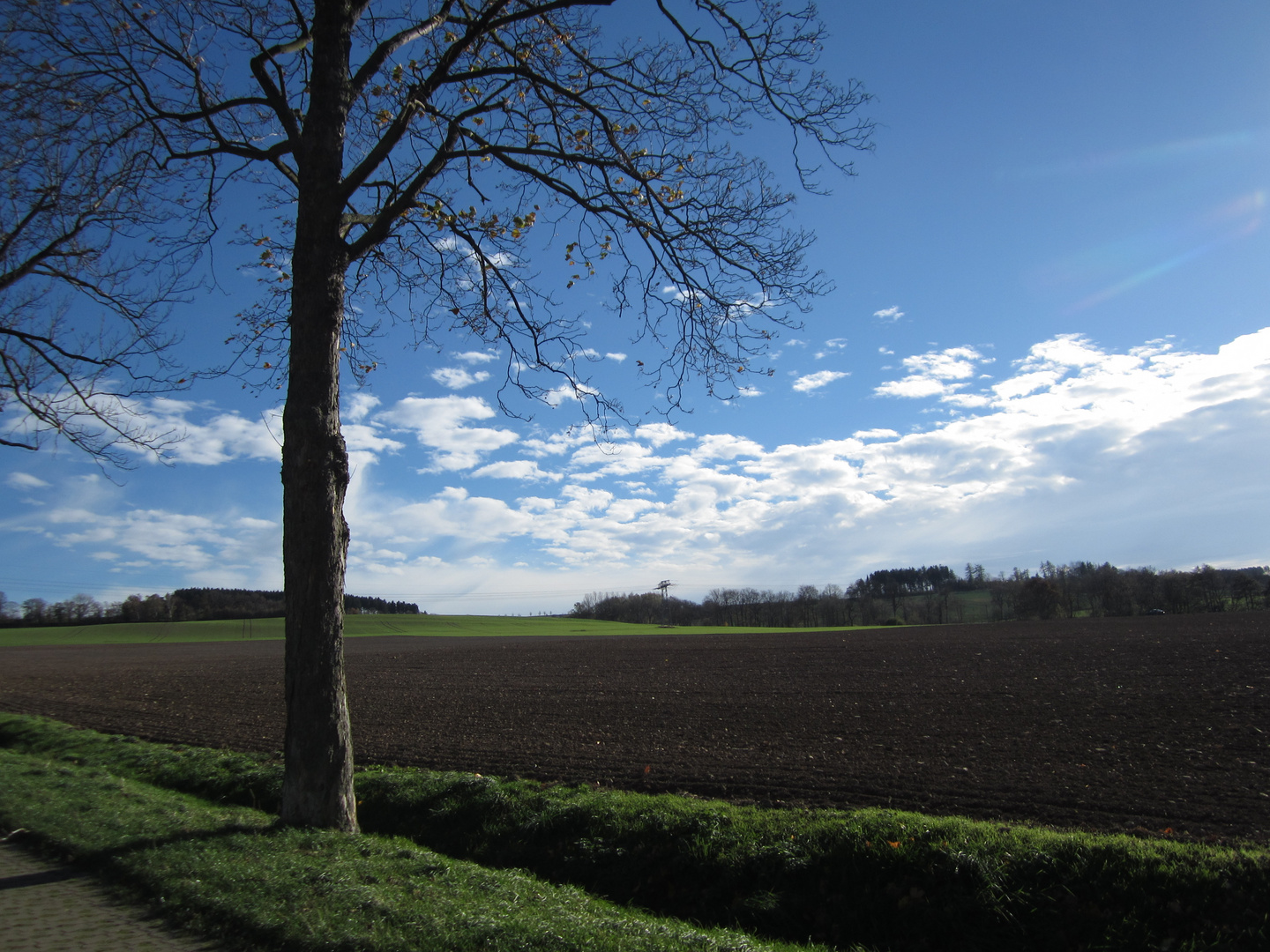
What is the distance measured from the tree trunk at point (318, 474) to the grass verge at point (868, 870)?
7.77 feet

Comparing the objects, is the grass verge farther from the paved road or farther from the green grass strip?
the paved road

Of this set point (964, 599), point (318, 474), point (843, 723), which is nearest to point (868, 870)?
point (318, 474)

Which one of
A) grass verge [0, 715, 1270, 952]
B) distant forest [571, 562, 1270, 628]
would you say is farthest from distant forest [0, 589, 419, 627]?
grass verge [0, 715, 1270, 952]

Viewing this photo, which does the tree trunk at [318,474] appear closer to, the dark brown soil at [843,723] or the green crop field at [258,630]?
the dark brown soil at [843,723]

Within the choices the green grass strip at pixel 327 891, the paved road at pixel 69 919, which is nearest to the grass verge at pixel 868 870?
the green grass strip at pixel 327 891

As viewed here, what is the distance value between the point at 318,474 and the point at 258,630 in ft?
318

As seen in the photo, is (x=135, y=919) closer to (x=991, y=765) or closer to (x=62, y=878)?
(x=62, y=878)

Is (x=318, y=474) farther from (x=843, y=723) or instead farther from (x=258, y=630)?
(x=258, y=630)

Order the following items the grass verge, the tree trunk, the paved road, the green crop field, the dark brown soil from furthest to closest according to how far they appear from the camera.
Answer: the green crop field < the dark brown soil < the tree trunk < the grass verge < the paved road

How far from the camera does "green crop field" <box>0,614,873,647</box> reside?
8338 cm

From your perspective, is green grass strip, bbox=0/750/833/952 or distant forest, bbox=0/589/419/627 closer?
green grass strip, bbox=0/750/833/952

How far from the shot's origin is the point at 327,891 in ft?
17.1

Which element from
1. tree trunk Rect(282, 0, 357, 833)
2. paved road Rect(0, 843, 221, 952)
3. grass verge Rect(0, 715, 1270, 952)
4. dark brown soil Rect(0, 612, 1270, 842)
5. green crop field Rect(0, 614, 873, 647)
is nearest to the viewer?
paved road Rect(0, 843, 221, 952)

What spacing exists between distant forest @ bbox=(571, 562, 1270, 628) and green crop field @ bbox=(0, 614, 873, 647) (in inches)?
1427
